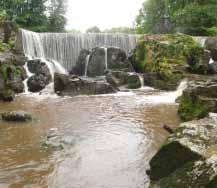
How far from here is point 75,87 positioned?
1639 centimetres

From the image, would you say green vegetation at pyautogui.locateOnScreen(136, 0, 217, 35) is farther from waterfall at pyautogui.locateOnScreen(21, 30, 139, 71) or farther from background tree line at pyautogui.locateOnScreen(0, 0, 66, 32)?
background tree line at pyautogui.locateOnScreen(0, 0, 66, 32)

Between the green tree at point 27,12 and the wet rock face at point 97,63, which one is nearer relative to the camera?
the wet rock face at point 97,63

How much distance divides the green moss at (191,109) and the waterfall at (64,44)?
1336 centimetres

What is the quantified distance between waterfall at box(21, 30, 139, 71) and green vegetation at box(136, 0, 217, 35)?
8.83m

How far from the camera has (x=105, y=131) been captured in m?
9.51

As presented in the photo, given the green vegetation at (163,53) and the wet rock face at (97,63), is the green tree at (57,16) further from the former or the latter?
the green vegetation at (163,53)

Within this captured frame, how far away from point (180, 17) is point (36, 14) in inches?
501

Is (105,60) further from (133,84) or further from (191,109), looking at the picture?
(191,109)

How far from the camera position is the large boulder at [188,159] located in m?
4.56

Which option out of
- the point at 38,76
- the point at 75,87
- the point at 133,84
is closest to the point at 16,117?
the point at 75,87

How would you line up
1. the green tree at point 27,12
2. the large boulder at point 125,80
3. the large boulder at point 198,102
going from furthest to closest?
the green tree at point 27,12
the large boulder at point 125,80
the large boulder at point 198,102

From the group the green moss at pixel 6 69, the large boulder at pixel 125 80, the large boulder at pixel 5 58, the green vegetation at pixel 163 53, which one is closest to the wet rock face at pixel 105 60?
the green vegetation at pixel 163 53

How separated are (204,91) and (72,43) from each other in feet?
49.4

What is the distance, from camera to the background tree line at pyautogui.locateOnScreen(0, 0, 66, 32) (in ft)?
105
